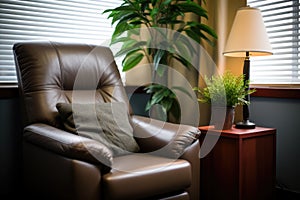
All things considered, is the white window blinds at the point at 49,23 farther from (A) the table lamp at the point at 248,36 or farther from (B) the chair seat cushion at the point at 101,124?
(A) the table lamp at the point at 248,36

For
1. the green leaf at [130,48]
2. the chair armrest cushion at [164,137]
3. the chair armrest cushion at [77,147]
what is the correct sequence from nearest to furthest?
the chair armrest cushion at [77,147] < the chair armrest cushion at [164,137] < the green leaf at [130,48]

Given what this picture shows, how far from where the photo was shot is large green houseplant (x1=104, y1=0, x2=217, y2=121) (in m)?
2.56

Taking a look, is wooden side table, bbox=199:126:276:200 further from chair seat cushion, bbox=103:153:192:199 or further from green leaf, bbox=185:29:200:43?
green leaf, bbox=185:29:200:43

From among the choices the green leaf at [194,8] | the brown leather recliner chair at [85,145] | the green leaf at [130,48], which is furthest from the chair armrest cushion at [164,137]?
the green leaf at [194,8]

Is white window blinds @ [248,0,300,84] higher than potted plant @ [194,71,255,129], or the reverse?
white window blinds @ [248,0,300,84]

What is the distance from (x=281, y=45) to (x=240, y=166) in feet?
3.31

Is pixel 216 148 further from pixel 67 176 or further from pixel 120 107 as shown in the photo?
pixel 67 176

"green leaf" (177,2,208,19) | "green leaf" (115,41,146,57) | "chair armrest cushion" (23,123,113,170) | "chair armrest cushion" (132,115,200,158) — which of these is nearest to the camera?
"chair armrest cushion" (23,123,113,170)

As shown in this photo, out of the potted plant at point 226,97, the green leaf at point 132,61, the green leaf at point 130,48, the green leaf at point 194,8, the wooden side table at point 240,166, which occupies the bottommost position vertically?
the wooden side table at point 240,166

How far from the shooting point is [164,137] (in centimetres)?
199

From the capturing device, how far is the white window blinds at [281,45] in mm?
2471

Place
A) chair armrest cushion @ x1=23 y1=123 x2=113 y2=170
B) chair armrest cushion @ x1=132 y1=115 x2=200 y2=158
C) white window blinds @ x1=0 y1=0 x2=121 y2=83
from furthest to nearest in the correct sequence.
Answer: white window blinds @ x1=0 y1=0 x2=121 y2=83 < chair armrest cushion @ x1=132 y1=115 x2=200 y2=158 < chair armrest cushion @ x1=23 y1=123 x2=113 y2=170

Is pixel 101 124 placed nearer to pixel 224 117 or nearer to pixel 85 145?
pixel 85 145

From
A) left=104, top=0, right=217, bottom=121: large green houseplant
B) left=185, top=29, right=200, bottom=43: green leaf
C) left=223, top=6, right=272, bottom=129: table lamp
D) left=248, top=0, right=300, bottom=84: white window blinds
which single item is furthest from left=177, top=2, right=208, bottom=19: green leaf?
left=248, top=0, right=300, bottom=84: white window blinds
